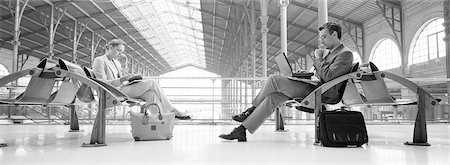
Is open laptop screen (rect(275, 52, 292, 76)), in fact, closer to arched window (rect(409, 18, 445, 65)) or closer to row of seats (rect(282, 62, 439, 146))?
row of seats (rect(282, 62, 439, 146))

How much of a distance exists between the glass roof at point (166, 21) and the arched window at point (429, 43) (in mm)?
9389

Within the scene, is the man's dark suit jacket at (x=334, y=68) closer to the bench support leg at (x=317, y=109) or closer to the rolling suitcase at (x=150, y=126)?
the bench support leg at (x=317, y=109)

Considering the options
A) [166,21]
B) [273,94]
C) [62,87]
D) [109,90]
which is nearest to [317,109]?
[273,94]

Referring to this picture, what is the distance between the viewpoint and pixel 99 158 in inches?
70.7

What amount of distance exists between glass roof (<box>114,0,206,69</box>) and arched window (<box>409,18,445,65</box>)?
939 centimetres

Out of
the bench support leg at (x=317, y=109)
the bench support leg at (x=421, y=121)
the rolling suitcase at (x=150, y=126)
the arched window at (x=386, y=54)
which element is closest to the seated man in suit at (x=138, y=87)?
the rolling suitcase at (x=150, y=126)

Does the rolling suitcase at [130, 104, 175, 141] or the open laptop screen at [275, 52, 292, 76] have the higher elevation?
the open laptop screen at [275, 52, 292, 76]

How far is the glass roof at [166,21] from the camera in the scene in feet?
58.6

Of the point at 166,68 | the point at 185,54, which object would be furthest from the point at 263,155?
the point at 166,68

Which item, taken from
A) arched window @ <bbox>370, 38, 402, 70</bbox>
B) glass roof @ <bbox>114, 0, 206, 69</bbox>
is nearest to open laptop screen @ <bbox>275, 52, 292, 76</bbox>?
arched window @ <bbox>370, 38, 402, 70</bbox>

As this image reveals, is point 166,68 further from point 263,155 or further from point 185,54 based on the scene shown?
point 263,155

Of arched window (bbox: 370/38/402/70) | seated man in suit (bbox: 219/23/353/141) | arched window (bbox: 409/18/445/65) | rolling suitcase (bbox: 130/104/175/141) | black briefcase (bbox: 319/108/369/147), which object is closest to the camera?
black briefcase (bbox: 319/108/369/147)

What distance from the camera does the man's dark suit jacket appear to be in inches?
100

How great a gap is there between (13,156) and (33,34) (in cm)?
1910
